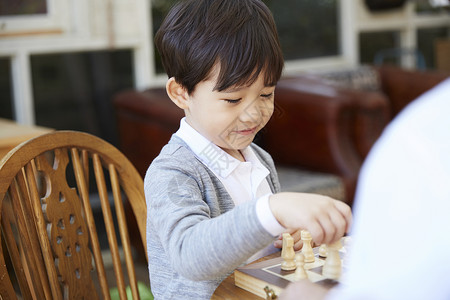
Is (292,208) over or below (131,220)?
over

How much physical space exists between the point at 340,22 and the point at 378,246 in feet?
12.8

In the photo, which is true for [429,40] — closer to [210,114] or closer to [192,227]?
[210,114]

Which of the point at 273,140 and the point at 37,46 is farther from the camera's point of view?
the point at 273,140

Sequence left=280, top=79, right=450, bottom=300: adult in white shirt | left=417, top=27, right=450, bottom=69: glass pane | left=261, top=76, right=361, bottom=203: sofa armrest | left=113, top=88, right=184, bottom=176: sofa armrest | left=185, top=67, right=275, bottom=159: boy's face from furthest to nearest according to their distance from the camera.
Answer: left=417, top=27, right=450, bottom=69: glass pane → left=261, top=76, right=361, bottom=203: sofa armrest → left=113, top=88, right=184, bottom=176: sofa armrest → left=185, top=67, right=275, bottom=159: boy's face → left=280, top=79, right=450, bottom=300: adult in white shirt

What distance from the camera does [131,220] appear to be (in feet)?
9.99

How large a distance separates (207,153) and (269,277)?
0.31m

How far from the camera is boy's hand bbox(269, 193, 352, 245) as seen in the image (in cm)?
77

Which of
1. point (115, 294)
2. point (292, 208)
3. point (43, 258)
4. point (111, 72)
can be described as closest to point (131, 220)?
point (111, 72)

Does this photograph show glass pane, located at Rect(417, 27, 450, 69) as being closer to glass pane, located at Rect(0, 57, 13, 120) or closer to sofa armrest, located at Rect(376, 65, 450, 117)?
sofa armrest, located at Rect(376, 65, 450, 117)

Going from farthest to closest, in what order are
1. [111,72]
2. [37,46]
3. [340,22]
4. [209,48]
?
1. [340,22]
2. [111,72]
3. [37,46]
4. [209,48]

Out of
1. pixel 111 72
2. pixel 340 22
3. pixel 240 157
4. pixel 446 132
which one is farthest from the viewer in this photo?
pixel 340 22

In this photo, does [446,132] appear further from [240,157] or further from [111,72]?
[111,72]

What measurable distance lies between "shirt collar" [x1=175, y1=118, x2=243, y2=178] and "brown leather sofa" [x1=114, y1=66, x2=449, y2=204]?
5.08 feet

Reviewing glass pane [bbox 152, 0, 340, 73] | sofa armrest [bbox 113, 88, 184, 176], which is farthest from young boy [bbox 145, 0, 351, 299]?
glass pane [bbox 152, 0, 340, 73]
